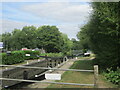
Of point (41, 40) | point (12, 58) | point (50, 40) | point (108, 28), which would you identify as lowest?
point (12, 58)

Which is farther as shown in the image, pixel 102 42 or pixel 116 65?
pixel 102 42

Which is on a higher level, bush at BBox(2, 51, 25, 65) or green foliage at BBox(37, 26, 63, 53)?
green foliage at BBox(37, 26, 63, 53)

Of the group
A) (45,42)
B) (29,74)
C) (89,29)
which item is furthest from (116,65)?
(45,42)

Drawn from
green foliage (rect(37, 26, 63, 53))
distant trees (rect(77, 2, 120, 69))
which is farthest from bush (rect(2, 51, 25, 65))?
green foliage (rect(37, 26, 63, 53))

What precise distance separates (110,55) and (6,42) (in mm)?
60305

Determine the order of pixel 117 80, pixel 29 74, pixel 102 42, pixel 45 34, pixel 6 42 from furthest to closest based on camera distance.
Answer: pixel 6 42 < pixel 45 34 < pixel 29 74 < pixel 102 42 < pixel 117 80

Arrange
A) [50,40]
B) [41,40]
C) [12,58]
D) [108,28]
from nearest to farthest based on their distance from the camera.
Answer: [108,28]
[12,58]
[50,40]
[41,40]

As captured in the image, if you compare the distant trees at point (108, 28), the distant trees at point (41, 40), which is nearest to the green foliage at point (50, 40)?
the distant trees at point (41, 40)

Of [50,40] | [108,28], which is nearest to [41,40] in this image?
[50,40]

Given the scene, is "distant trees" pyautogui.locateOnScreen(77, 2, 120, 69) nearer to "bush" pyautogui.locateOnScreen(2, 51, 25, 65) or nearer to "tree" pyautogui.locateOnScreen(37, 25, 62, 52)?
"bush" pyautogui.locateOnScreen(2, 51, 25, 65)

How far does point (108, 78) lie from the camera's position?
7.96m

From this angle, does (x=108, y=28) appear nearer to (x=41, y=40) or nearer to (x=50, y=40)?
(x=50, y=40)

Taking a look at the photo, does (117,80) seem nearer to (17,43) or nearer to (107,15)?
(107,15)

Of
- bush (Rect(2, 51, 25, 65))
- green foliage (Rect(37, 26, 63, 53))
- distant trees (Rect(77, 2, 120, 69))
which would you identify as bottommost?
bush (Rect(2, 51, 25, 65))
